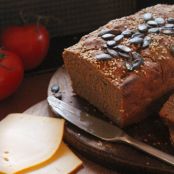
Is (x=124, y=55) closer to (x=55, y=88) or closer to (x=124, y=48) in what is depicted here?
(x=124, y=48)

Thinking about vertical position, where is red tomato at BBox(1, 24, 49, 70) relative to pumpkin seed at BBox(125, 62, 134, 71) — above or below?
below

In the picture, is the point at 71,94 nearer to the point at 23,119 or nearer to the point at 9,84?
the point at 23,119

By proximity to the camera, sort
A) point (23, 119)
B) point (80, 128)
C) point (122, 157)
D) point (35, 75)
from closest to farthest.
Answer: point (122, 157), point (80, 128), point (23, 119), point (35, 75)

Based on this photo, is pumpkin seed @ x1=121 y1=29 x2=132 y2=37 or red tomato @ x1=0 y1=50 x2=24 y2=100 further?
red tomato @ x1=0 y1=50 x2=24 y2=100

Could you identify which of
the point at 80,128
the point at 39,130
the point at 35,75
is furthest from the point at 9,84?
the point at 80,128

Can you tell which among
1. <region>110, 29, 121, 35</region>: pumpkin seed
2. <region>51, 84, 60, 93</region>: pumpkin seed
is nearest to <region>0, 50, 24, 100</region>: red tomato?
<region>51, 84, 60, 93</region>: pumpkin seed

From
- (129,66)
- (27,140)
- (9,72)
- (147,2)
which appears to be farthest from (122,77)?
(147,2)

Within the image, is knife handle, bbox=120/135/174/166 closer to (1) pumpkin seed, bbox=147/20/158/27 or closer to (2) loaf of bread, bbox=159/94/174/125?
(2) loaf of bread, bbox=159/94/174/125
